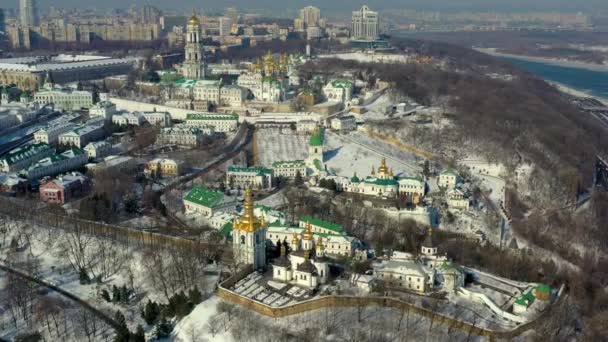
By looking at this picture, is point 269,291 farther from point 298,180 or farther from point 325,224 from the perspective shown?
point 298,180

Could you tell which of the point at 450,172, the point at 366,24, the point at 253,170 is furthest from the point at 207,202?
the point at 366,24

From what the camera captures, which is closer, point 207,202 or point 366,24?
point 207,202

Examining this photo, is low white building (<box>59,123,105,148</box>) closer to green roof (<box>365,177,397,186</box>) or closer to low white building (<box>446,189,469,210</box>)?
green roof (<box>365,177,397,186</box>)

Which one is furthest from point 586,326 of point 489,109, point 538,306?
point 489,109

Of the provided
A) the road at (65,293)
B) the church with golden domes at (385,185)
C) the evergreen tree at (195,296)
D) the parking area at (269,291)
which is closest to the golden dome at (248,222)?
the parking area at (269,291)

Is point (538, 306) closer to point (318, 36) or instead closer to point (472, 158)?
point (472, 158)

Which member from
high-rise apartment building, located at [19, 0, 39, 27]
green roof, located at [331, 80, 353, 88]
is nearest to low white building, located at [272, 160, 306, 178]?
green roof, located at [331, 80, 353, 88]

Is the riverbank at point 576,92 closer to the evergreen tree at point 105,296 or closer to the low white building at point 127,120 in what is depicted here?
the low white building at point 127,120
